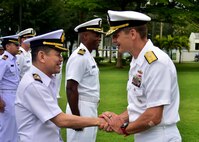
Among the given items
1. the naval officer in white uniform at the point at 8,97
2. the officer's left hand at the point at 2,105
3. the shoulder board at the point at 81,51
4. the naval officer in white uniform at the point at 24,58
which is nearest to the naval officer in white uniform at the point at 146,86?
the shoulder board at the point at 81,51

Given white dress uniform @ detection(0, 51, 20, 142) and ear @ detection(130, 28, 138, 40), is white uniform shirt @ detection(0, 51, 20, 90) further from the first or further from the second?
ear @ detection(130, 28, 138, 40)

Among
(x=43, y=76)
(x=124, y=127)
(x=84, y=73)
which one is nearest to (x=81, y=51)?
(x=84, y=73)

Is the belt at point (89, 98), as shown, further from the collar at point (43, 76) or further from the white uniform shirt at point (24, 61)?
the white uniform shirt at point (24, 61)

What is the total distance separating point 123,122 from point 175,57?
6089 centimetres

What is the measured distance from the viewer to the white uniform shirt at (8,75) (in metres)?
7.49

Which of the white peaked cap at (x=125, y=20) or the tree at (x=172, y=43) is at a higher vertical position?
the white peaked cap at (x=125, y=20)

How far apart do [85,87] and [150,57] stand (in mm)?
2171

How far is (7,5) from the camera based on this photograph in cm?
4366

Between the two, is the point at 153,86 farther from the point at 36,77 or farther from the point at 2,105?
the point at 2,105

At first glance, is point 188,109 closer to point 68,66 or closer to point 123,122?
point 68,66

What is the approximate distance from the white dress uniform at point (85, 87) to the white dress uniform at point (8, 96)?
7.34 ft

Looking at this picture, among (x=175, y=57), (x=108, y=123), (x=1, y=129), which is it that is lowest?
(x=175, y=57)

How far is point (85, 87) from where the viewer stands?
5.34 meters

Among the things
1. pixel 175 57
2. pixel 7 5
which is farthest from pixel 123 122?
pixel 175 57
